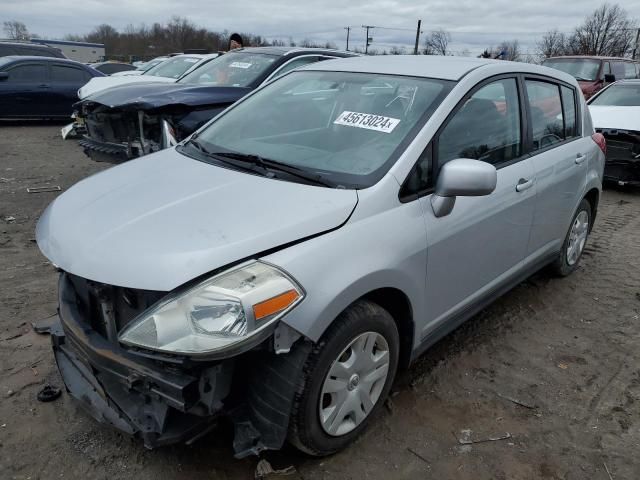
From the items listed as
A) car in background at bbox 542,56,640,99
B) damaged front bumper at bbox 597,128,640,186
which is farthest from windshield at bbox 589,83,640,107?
car in background at bbox 542,56,640,99

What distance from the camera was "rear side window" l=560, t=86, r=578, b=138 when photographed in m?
3.99

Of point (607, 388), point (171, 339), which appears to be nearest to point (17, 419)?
point (171, 339)

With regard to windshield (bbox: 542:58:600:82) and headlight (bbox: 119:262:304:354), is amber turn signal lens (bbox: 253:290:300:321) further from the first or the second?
windshield (bbox: 542:58:600:82)

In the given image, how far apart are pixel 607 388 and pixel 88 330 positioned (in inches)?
112

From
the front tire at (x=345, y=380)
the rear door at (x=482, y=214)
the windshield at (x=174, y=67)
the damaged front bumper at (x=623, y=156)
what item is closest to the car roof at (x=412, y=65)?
the rear door at (x=482, y=214)

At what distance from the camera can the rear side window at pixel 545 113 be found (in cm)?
351

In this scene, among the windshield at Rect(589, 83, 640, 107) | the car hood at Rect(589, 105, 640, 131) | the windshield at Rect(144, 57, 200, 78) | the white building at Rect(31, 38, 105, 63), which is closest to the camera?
the car hood at Rect(589, 105, 640, 131)

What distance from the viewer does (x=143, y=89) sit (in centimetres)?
600

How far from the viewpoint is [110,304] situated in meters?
2.13

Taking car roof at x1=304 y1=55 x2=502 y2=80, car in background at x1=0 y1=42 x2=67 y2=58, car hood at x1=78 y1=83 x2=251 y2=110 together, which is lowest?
car in background at x1=0 y1=42 x2=67 y2=58

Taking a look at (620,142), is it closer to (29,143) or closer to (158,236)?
(158,236)

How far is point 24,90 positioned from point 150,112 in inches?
306

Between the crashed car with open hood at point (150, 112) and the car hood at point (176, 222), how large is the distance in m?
2.77

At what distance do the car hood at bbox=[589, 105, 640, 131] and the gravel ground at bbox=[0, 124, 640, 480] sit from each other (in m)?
3.84
